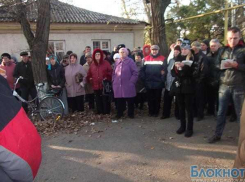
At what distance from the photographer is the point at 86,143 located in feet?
16.5

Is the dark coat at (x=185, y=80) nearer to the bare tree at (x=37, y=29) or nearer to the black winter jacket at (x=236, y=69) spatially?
the black winter jacket at (x=236, y=69)

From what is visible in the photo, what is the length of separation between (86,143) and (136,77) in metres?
2.38

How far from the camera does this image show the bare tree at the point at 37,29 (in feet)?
21.1

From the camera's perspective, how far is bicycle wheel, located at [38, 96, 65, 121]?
21.6 ft

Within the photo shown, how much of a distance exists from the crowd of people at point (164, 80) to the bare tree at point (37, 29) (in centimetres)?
42

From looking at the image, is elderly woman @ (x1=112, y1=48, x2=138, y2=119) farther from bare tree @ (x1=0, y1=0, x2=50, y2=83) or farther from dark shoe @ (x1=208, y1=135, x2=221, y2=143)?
dark shoe @ (x1=208, y1=135, x2=221, y2=143)

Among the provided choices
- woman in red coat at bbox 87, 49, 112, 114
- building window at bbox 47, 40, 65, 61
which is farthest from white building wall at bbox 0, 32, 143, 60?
woman in red coat at bbox 87, 49, 112, 114

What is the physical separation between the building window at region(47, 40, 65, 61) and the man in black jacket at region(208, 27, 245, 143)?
12.4 metres

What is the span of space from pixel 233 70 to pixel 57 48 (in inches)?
509

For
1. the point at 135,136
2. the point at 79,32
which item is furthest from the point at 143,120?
the point at 79,32

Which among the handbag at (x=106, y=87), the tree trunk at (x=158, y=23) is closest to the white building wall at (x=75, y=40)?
the handbag at (x=106, y=87)

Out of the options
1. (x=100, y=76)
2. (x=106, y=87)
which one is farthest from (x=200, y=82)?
(x=100, y=76)

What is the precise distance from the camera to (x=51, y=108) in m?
6.63

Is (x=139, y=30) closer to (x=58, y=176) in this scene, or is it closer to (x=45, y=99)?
(x=45, y=99)
